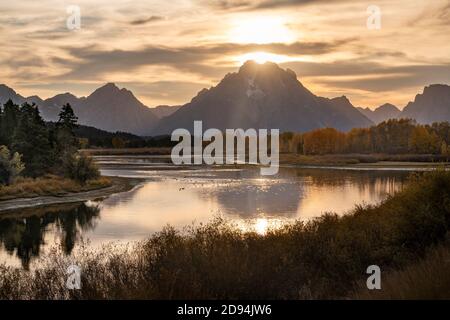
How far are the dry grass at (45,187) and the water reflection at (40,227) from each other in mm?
7349

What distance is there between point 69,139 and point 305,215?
5714cm

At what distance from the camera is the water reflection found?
32.2 metres

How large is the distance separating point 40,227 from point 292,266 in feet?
95.2

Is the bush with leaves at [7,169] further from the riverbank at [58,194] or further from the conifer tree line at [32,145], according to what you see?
the conifer tree line at [32,145]

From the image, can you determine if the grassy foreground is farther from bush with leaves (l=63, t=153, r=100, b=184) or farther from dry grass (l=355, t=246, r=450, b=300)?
bush with leaves (l=63, t=153, r=100, b=184)

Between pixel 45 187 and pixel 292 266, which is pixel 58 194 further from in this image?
pixel 292 266

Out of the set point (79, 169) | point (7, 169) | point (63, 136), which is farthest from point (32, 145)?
point (7, 169)

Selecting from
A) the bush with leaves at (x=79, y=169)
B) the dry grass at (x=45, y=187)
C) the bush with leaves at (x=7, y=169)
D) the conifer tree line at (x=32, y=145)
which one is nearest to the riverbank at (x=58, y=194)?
the dry grass at (x=45, y=187)

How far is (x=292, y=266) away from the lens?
17109 mm

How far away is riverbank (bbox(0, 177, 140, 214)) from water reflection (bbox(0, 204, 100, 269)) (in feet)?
12.8
